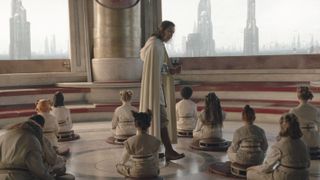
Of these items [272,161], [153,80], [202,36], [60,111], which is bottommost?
[272,161]

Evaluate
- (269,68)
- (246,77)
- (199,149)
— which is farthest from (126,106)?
(269,68)

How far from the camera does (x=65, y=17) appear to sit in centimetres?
1200

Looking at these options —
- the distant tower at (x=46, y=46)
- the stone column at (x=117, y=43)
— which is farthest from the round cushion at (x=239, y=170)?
the distant tower at (x=46, y=46)

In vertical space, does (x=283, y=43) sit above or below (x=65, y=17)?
below

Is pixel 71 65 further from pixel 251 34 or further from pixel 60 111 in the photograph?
pixel 251 34

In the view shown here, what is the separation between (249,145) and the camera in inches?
178

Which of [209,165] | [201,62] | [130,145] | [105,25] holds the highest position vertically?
[105,25]

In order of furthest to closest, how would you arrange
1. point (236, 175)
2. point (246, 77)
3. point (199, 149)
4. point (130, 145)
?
1. point (246, 77)
2. point (199, 149)
3. point (236, 175)
4. point (130, 145)

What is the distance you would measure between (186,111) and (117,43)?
350 cm

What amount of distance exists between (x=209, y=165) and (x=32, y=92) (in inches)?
210

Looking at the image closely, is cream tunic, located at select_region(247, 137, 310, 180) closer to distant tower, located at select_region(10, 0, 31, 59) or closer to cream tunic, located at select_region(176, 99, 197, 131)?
cream tunic, located at select_region(176, 99, 197, 131)

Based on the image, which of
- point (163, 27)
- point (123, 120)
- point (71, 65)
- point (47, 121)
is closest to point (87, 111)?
point (71, 65)

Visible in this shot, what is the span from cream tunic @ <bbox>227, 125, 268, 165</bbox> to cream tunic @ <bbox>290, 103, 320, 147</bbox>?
851 millimetres

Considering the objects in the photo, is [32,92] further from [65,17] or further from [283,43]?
[283,43]
